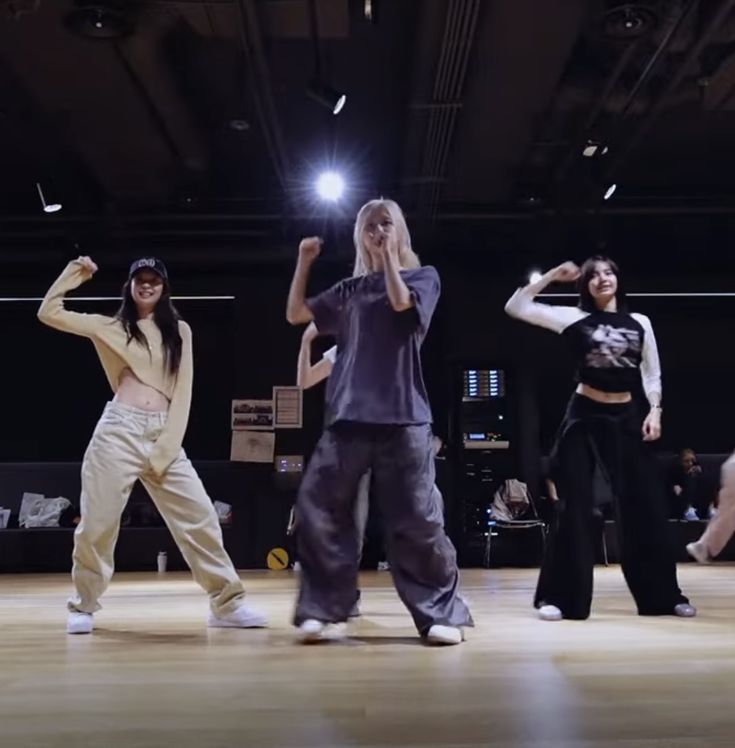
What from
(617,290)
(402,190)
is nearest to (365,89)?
(402,190)

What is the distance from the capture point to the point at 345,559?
2.96m

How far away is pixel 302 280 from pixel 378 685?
1.44 metres

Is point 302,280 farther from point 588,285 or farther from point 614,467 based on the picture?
point 614,467

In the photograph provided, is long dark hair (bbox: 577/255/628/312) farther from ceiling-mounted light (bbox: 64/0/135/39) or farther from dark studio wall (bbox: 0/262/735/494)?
dark studio wall (bbox: 0/262/735/494)

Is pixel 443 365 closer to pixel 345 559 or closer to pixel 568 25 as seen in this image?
pixel 568 25

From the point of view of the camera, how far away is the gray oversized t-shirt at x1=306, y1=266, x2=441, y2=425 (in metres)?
2.94

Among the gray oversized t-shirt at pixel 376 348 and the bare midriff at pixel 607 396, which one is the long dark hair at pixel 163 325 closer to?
the gray oversized t-shirt at pixel 376 348

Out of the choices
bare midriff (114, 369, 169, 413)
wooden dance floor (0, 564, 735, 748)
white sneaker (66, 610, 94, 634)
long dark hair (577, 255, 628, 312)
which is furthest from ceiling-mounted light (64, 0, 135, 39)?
white sneaker (66, 610, 94, 634)

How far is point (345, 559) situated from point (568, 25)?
A: 417cm

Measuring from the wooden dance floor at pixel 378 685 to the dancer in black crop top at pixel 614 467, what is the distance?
→ 199 mm

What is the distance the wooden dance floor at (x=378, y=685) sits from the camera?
5.61 feet

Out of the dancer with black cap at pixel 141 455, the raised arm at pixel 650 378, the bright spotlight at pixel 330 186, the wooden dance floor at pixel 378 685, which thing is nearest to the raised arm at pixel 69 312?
the dancer with black cap at pixel 141 455

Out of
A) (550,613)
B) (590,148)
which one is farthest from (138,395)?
(590,148)

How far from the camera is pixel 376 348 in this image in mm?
2992
